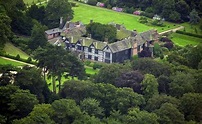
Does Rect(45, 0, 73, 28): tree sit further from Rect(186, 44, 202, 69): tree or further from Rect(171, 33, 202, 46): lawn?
Rect(186, 44, 202, 69): tree

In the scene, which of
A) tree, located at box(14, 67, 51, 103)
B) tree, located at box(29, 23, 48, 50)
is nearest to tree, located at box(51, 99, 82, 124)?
tree, located at box(14, 67, 51, 103)

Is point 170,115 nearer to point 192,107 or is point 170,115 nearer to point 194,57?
point 192,107

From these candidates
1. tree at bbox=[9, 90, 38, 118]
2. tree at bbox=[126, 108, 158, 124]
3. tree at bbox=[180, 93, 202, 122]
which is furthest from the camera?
tree at bbox=[180, 93, 202, 122]

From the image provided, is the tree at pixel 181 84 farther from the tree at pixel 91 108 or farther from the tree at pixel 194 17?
the tree at pixel 194 17

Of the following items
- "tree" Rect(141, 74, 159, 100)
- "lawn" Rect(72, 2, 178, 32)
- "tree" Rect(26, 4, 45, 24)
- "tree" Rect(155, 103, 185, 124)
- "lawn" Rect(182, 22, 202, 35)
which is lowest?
"tree" Rect(155, 103, 185, 124)

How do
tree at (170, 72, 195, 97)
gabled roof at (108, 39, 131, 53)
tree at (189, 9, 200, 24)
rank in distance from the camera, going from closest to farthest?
1. tree at (170, 72, 195, 97)
2. gabled roof at (108, 39, 131, 53)
3. tree at (189, 9, 200, 24)

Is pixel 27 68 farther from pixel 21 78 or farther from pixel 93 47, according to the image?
pixel 93 47
